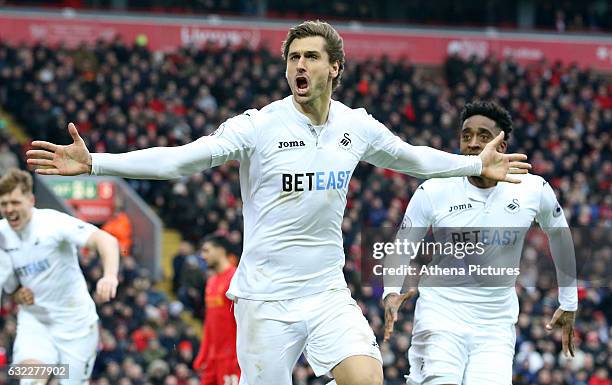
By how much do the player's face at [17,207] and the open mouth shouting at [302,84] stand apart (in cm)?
314

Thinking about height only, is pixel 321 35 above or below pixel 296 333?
above

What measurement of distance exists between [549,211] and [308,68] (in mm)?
2607

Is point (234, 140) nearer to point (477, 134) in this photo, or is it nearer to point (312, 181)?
point (312, 181)

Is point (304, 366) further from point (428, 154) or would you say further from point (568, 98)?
point (568, 98)

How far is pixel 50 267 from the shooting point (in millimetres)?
9586

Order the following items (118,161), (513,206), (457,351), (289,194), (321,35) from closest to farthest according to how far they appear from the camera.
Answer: (118,161) → (289,194) → (321,35) → (457,351) → (513,206)

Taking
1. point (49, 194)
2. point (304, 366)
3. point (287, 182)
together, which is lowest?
→ point (304, 366)

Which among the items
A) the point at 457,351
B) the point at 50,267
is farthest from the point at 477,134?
the point at 50,267

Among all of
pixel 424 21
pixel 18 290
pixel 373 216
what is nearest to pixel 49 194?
pixel 373 216

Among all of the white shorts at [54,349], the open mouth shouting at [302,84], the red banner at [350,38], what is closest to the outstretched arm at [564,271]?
the open mouth shouting at [302,84]

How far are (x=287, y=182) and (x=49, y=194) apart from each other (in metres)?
13.1

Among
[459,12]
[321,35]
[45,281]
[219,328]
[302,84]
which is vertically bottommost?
[219,328]

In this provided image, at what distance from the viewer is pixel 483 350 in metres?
8.45

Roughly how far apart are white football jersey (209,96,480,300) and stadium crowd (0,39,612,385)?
7.50 m
